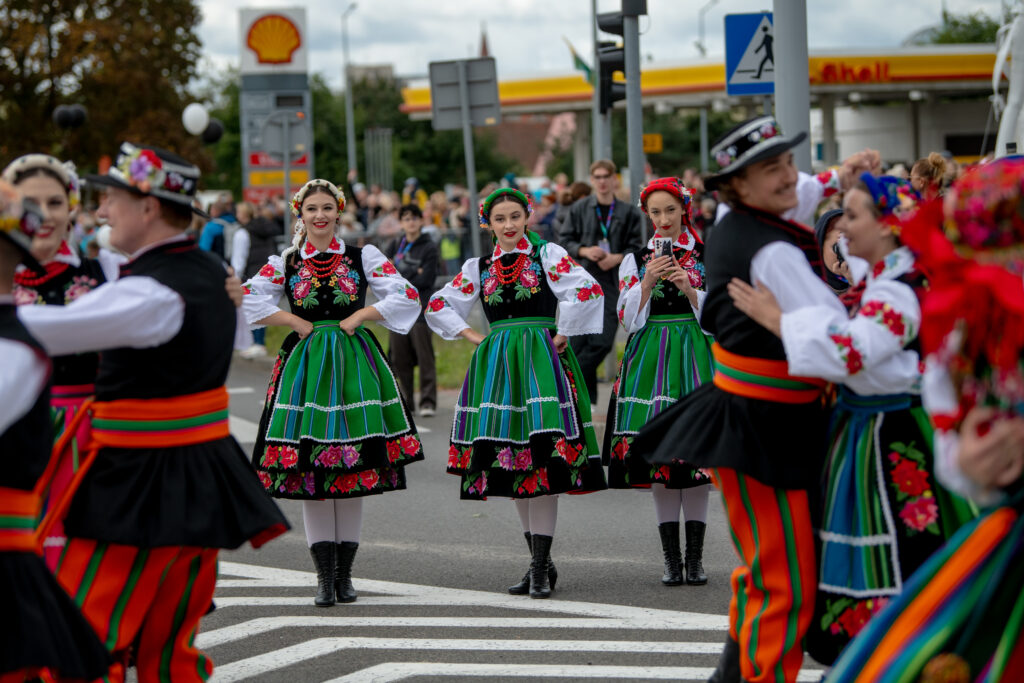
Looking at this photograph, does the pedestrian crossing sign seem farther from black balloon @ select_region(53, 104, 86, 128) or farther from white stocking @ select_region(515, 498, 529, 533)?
black balloon @ select_region(53, 104, 86, 128)

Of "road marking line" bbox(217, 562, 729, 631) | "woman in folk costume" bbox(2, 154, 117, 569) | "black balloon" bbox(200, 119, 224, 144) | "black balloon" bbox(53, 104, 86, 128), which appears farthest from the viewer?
"black balloon" bbox(200, 119, 224, 144)

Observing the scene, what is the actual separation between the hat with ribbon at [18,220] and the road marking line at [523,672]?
2549 millimetres

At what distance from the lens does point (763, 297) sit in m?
4.20

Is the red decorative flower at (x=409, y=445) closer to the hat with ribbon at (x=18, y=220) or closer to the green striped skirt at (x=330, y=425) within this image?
the green striped skirt at (x=330, y=425)

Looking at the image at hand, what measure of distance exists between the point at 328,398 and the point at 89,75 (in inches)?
1377

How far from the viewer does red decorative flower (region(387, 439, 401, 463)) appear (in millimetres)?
6914

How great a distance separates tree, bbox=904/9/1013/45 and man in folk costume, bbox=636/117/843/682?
1651 inches

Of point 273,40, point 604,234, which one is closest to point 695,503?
point 604,234

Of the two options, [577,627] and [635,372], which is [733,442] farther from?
[635,372]

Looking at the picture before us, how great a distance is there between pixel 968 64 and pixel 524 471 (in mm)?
29426

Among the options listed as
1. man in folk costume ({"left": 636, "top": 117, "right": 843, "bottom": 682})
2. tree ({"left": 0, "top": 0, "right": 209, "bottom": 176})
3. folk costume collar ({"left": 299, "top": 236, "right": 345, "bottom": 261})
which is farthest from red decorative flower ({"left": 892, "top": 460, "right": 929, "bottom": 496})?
tree ({"left": 0, "top": 0, "right": 209, "bottom": 176})

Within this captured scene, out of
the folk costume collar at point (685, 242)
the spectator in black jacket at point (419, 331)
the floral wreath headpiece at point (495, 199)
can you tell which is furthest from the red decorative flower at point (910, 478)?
the spectator in black jacket at point (419, 331)

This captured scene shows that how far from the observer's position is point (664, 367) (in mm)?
6965

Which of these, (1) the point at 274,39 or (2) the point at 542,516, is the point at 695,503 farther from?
(1) the point at 274,39
